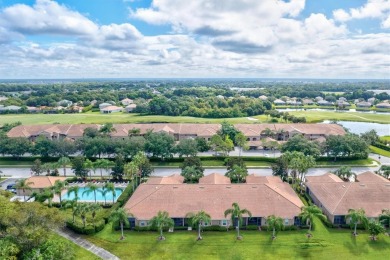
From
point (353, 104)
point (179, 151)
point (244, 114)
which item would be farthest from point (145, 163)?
point (353, 104)

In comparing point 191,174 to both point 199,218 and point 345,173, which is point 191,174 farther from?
point 345,173

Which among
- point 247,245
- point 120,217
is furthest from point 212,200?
point 120,217

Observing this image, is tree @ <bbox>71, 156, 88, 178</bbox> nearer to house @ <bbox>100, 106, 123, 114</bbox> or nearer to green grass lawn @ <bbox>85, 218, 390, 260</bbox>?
green grass lawn @ <bbox>85, 218, 390, 260</bbox>

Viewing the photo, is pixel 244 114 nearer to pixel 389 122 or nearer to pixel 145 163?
pixel 389 122

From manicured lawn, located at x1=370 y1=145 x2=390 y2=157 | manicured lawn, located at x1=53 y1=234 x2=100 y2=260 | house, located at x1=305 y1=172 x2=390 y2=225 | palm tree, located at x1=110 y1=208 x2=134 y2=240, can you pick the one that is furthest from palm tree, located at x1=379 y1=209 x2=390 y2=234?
manicured lawn, located at x1=370 y1=145 x2=390 y2=157

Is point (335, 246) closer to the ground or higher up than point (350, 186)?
closer to the ground

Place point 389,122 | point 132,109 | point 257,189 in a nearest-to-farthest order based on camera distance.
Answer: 1. point 257,189
2. point 389,122
3. point 132,109
